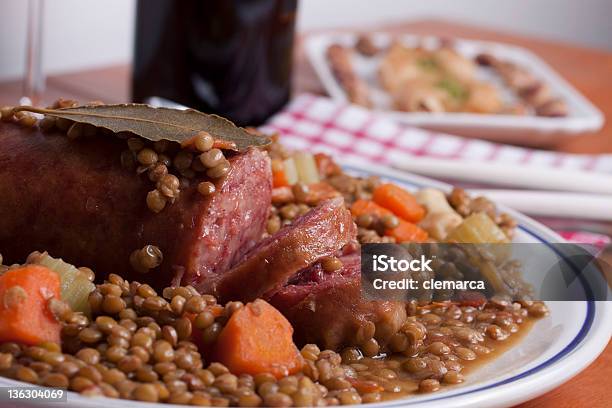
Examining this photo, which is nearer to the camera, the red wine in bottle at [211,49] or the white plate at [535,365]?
the white plate at [535,365]

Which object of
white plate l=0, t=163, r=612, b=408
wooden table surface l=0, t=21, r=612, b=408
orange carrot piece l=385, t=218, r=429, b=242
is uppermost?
white plate l=0, t=163, r=612, b=408

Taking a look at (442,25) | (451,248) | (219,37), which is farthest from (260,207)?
(442,25)

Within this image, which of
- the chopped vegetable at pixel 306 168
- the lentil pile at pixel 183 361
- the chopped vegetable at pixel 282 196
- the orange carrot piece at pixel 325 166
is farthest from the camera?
the orange carrot piece at pixel 325 166

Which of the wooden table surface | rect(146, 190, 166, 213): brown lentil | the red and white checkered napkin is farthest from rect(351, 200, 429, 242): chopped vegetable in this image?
the red and white checkered napkin

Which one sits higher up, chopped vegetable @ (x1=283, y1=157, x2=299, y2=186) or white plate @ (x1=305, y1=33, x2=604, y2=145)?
chopped vegetable @ (x1=283, y1=157, x2=299, y2=186)

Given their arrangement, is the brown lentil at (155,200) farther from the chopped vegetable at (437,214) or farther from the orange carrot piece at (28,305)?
the chopped vegetable at (437,214)

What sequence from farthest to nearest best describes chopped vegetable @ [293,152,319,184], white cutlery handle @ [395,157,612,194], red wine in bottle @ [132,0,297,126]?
1. red wine in bottle @ [132,0,297,126]
2. white cutlery handle @ [395,157,612,194]
3. chopped vegetable @ [293,152,319,184]

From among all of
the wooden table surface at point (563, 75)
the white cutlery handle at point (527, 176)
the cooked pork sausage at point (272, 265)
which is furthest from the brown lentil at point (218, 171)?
the white cutlery handle at point (527, 176)

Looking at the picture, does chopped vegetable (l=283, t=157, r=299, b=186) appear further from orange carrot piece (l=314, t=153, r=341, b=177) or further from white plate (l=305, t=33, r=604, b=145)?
white plate (l=305, t=33, r=604, b=145)
